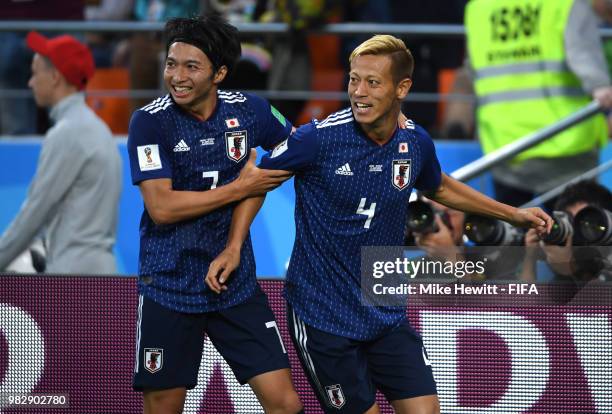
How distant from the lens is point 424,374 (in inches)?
193

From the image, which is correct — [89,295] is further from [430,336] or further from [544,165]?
[544,165]

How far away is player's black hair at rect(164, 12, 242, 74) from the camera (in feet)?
16.5

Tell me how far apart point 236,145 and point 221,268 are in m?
0.49

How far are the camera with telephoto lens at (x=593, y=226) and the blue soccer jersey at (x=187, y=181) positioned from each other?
60.3 inches

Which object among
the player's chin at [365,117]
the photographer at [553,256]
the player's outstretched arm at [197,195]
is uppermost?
the player's chin at [365,117]

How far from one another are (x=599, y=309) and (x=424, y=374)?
3.32 feet

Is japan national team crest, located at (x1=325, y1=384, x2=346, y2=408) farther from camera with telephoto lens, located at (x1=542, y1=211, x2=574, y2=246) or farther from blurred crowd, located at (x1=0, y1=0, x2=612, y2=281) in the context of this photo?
blurred crowd, located at (x1=0, y1=0, x2=612, y2=281)

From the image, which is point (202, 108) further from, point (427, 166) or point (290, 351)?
point (290, 351)

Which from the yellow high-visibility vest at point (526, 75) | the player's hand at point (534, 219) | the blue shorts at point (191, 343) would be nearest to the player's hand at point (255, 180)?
the blue shorts at point (191, 343)

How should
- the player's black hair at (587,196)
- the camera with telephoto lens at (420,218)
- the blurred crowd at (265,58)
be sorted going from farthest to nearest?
the blurred crowd at (265,58)
the player's black hair at (587,196)
the camera with telephoto lens at (420,218)

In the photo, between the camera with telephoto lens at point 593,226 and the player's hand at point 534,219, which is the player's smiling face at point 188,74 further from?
the camera with telephoto lens at point 593,226

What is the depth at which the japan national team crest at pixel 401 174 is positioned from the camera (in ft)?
16.2

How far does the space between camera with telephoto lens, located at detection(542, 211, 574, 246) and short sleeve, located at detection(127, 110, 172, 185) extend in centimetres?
167

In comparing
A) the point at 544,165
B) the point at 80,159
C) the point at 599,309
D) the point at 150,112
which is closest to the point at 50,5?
the point at 80,159
